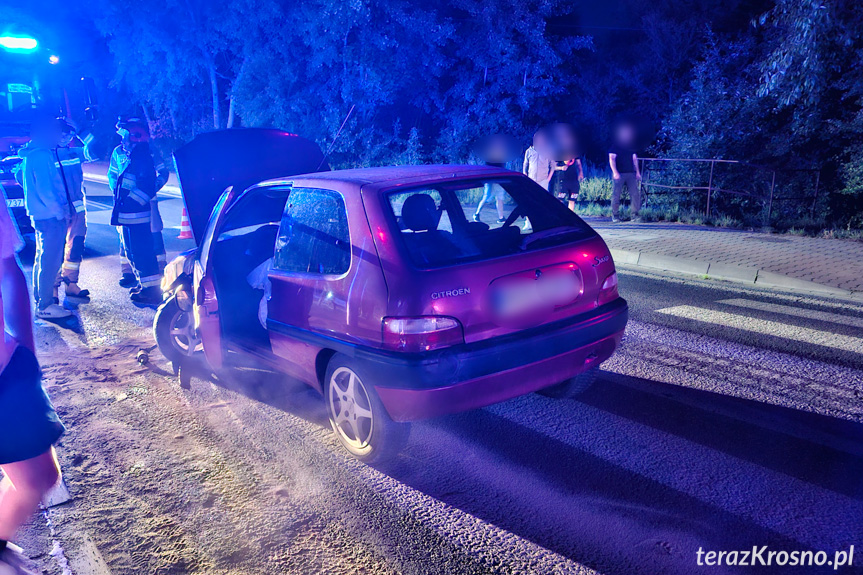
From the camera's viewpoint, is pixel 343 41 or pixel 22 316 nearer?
pixel 22 316

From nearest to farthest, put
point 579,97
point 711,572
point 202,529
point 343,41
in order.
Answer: point 711,572 → point 202,529 → point 343,41 → point 579,97

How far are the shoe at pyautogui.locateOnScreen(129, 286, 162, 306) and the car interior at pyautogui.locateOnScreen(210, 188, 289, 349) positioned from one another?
9.74 feet

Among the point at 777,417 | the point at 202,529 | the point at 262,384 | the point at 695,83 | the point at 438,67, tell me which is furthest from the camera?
the point at 438,67

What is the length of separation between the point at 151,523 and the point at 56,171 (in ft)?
17.8

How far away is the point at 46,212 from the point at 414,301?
5836 millimetres

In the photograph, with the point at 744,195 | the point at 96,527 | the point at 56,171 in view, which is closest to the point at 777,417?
the point at 96,527

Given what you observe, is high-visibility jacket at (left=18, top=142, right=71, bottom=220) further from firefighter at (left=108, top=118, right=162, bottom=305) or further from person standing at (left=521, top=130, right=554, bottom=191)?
person standing at (left=521, top=130, right=554, bottom=191)

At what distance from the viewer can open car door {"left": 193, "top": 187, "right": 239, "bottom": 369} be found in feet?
14.9

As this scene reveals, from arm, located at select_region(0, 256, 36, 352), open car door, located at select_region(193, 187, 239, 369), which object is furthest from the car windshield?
arm, located at select_region(0, 256, 36, 352)

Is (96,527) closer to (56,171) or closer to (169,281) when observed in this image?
(169,281)

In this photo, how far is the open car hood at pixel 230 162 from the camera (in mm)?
5793

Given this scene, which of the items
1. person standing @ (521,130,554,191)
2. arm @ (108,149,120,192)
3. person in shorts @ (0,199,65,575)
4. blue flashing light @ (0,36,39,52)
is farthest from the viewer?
blue flashing light @ (0,36,39,52)

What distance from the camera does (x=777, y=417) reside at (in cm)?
420

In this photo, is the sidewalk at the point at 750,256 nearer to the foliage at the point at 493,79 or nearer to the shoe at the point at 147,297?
the foliage at the point at 493,79
